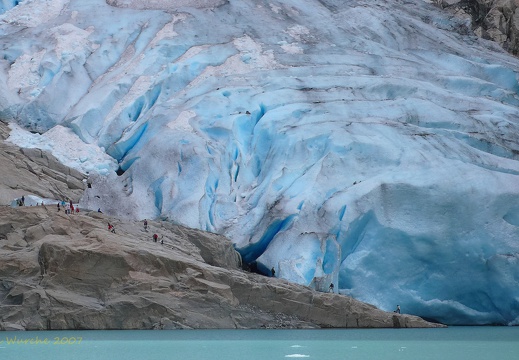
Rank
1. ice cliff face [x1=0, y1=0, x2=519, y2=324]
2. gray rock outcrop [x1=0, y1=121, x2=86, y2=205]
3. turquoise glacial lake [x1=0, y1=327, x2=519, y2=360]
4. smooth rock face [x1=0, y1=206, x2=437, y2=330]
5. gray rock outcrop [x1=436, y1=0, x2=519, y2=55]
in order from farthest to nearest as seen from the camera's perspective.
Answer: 1. gray rock outcrop [x1=436, y1=0, x2=519, y2=55]
2. gray rock outcrop [x1=0, y1=121, x2=86, y2=205]
3. ice cliff face [x1=0, y1=0, x2=519, y2=324]
4. smooth rock face [x1=0, y1=206, x2=437, y2=330]
5. turquoise glacial lake [x1=0, y1=327, x2=519, y2=360]

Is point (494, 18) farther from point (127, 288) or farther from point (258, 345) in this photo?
point (258, 345)

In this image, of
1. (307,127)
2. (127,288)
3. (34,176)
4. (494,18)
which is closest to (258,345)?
(127,288)

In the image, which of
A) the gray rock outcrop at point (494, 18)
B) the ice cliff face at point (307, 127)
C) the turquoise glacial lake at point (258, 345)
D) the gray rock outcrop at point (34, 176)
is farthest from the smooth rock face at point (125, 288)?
the gray rock outcrop at point (494, 18)

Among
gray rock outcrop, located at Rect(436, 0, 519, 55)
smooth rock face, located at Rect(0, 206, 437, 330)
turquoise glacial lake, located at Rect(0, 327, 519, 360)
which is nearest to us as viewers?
turquoise glacial lake, located at Rect(0, 327, 519, 360)

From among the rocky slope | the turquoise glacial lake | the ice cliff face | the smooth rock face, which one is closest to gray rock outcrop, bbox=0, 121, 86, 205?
the ice cliff face

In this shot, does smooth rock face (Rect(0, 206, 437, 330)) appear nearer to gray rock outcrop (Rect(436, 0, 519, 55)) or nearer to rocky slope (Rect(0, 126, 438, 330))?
rocky slope (Rect(0, 126, 438, 330))

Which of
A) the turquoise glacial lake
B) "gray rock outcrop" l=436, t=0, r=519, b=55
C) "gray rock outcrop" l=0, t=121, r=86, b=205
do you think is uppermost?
the turquoise glacial lake

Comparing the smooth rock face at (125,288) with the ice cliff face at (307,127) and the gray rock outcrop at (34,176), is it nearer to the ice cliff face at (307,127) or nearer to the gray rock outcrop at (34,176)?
the ice cliff face at (307,127)
